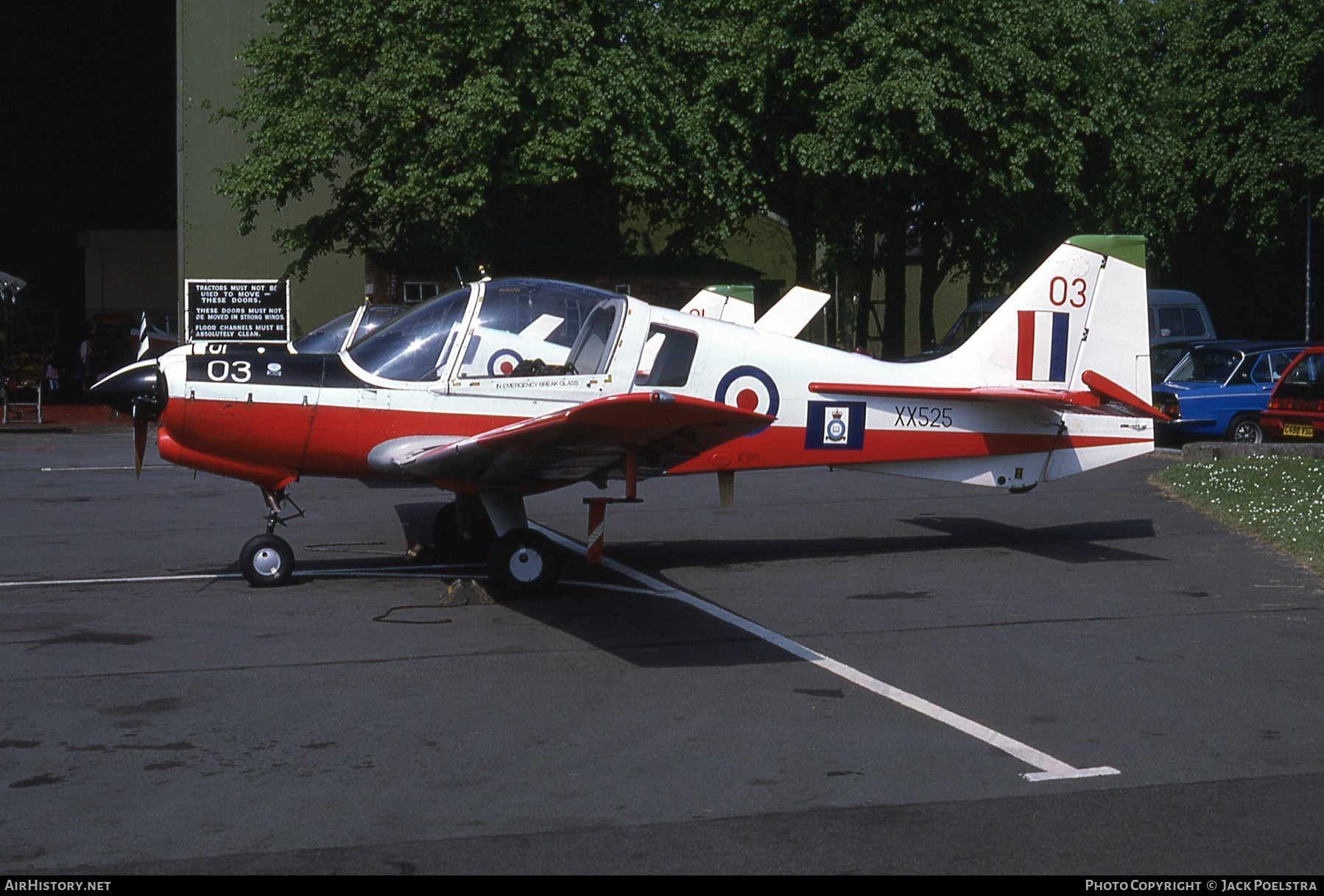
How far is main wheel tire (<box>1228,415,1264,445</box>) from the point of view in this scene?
2020cm

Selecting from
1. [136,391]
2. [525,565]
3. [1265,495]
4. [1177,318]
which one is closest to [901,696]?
[525,565]

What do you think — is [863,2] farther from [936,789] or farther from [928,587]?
[936,789]

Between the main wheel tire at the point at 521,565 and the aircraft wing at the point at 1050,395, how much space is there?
99.9 inches

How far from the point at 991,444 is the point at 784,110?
57.5ft

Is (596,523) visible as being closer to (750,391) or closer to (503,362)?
(503,362)

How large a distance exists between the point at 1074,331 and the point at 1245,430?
36.1 ft

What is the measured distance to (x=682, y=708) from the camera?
6.48 m

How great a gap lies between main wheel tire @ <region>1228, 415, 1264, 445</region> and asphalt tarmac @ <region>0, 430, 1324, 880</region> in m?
9.55

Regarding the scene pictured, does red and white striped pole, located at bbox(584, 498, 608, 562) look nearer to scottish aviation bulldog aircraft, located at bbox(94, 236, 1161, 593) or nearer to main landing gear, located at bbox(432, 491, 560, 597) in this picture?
scottish aviation bulldog aircraft, located at bbox(94, 236, 1161, 593)

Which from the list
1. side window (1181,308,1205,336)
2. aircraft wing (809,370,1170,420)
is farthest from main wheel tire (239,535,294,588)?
side window (1181,308,1205,336)

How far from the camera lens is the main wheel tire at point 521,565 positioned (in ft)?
29.7

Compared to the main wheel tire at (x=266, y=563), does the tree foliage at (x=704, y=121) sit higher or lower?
higher

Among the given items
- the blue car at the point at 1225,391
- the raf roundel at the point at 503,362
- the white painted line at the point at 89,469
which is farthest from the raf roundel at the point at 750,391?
the blue car at the point at 1225,391

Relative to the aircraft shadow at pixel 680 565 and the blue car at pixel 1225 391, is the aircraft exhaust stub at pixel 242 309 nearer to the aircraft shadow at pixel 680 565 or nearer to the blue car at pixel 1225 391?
the aircraft shadow at pixel 680 565
